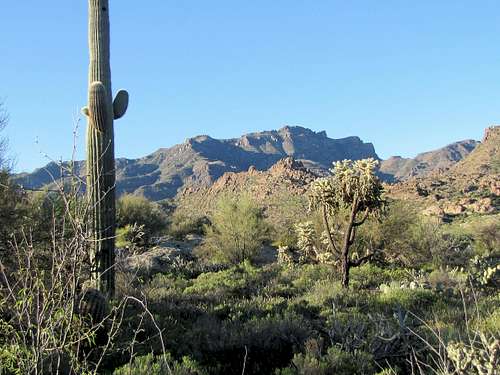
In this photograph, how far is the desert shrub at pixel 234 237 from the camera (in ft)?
68.8

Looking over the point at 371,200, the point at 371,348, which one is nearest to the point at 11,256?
the point at 371,348

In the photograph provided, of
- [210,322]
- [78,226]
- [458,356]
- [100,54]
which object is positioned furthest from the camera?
[100,54]

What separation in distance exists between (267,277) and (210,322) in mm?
5793

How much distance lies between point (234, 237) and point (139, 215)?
8.94 m

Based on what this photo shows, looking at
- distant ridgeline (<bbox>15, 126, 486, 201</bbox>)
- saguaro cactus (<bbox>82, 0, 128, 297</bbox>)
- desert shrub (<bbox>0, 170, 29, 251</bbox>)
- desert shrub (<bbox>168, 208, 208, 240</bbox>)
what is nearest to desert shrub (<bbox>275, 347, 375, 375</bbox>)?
saguaro cactus (<bbox>82, 0, 128, 297</bbox>)

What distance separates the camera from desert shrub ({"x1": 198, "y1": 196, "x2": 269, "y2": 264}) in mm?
20969

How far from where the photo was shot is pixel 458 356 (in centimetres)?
314

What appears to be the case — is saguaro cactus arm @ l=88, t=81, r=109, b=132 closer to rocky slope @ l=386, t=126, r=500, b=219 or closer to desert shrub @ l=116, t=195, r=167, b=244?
desert shrub @ l=116, t=195, r=167, b=244

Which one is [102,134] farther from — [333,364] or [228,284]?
[333,364]

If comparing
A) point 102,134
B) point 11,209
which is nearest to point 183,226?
point 11,209

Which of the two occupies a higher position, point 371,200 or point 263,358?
point 371,200

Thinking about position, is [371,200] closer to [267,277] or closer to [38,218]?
[267,277]

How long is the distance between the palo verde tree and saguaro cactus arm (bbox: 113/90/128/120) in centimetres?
462

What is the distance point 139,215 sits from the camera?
28281mm
